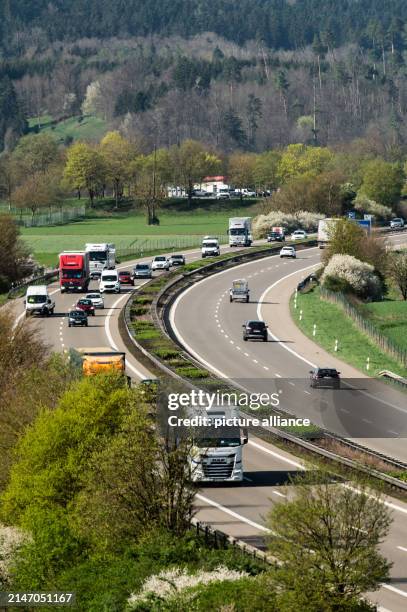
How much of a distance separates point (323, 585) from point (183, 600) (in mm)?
3542

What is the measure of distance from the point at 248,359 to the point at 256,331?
8851mm

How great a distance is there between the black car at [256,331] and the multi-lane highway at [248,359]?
0.75 m

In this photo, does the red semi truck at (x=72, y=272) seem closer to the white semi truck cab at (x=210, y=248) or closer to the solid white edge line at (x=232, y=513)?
the white semi truck cab at (x=210, y=248)

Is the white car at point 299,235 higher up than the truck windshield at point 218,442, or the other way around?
the truck windshield at point 218,442

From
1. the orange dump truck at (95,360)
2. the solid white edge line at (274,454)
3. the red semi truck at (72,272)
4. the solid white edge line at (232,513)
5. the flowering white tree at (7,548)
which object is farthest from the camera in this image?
the red semi truck at (72,272)

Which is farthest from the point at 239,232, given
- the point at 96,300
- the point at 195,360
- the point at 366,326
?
the point at 195,360

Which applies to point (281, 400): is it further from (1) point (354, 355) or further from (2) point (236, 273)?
(2) point (236, 273)

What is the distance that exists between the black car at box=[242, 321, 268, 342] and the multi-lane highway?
0.75 m

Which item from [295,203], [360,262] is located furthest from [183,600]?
[295,203]

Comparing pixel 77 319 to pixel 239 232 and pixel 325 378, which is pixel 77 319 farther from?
pixel 239 232

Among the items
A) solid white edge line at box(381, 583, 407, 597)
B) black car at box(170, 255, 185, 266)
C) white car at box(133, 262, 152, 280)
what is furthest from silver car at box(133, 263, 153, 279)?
solid white edge line at box(381, 583, 407, 597)

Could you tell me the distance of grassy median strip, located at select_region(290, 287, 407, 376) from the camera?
3410 inches

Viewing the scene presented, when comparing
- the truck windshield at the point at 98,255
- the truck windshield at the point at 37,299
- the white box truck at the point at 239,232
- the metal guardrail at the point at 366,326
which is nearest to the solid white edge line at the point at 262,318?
the metal guardrail at the point at 366,326

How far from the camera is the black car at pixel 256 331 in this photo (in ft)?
308
